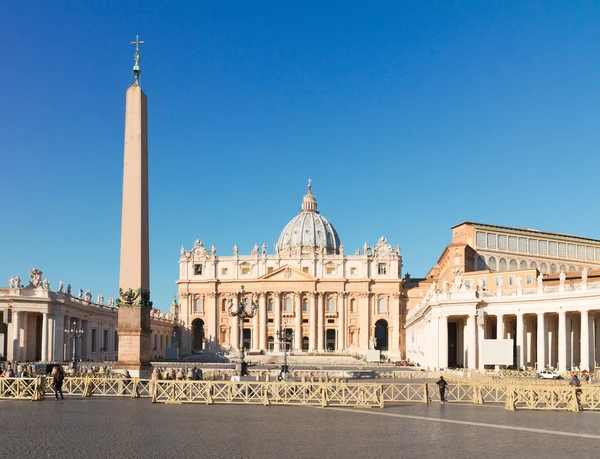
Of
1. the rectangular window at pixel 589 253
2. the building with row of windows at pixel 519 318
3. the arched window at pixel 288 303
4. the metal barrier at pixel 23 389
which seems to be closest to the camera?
the metal barrier at pixel 23 389

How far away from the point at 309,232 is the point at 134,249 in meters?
118

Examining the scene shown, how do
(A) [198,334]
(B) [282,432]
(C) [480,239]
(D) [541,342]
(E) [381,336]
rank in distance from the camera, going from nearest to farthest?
(B) [282,432]
(D) [541,342]
(C) [480,239]
(A) [198,334]
(E) [381,336]

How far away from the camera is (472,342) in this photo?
169 feet

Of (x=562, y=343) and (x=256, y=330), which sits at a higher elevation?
(x=562, y=343)

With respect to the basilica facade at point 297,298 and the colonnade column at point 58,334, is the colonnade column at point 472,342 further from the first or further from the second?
the basilica facade at point 297,298

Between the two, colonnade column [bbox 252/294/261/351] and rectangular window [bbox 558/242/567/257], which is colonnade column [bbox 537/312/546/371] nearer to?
rectangular window [bbox 558/242/567/257]

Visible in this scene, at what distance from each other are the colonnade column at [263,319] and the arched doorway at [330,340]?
9094mm

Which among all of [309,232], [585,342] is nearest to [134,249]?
[585,342]

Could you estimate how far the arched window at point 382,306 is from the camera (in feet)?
356

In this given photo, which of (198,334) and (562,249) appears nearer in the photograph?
(562,249)

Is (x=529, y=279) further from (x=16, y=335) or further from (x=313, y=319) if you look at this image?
(x=313, y=319)

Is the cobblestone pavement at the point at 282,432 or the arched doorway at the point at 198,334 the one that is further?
the arched doorway at the point at 198,334

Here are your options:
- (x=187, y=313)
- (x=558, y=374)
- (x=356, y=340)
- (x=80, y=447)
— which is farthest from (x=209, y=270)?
(x=80, y=447)

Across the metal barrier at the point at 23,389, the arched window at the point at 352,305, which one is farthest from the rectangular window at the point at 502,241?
the metal barrier at the point at 23,389
